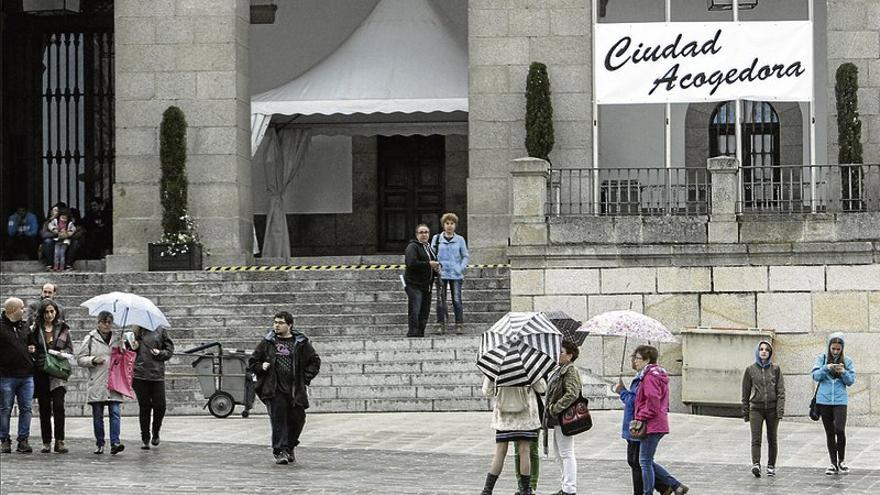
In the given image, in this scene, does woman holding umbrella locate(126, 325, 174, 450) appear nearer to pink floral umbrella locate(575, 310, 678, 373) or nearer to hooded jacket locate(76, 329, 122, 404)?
hooded jacket locate(76, 329, 122, 404)

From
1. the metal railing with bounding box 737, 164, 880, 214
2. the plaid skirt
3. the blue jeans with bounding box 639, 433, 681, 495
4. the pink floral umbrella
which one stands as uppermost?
the metal railing with bounding box 737, 164, 880, 214

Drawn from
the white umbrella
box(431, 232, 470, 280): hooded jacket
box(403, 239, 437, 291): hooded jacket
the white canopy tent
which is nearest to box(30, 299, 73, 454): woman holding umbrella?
the white umbrella

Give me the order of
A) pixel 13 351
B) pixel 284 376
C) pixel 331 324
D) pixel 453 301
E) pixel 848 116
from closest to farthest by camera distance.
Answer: pixel 284 376, pixel 13 351, pixel 453 301, pixel 331 324, pixel 848 116

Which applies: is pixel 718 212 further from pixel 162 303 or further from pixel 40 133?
pixel 40 133

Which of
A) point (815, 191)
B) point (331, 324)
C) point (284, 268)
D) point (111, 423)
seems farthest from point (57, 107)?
point (111, 423)

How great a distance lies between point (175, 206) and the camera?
101 ft

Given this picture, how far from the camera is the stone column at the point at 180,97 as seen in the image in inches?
1237

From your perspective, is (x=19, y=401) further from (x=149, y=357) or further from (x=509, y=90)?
(x=509, y=90)

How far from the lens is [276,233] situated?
111 feet

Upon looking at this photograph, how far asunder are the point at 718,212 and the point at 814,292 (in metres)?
1.64

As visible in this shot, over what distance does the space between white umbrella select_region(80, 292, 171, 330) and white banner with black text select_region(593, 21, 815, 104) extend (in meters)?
10.4

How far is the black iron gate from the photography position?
36.1 m

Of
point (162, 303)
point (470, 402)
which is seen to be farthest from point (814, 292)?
point (162, 303)

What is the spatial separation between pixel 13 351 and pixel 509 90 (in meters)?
13.2
